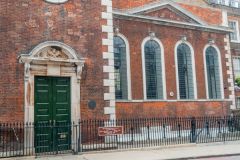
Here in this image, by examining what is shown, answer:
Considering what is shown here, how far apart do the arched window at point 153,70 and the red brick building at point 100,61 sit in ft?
0.21

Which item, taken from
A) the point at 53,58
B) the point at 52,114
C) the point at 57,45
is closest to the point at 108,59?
the point at 57,45

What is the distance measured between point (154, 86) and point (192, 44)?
4.50m

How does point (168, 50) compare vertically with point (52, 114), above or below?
above

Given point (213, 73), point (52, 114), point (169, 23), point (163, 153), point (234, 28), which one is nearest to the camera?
point (163, 153)

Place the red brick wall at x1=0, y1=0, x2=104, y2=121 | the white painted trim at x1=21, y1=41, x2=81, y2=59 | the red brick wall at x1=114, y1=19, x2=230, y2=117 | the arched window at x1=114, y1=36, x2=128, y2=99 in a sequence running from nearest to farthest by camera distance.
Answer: the red brick wall at x1=0, y1=0, x2=104, y2=121 < the white painted trim at x1=21, y1=41, x2=81, y2=59 < the arched window at x1=114, y1=36, x2=128, y2=99 < the red brick wall at x1=114, y1=19, x2=230, y2=117

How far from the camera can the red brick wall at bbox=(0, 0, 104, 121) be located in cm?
1199

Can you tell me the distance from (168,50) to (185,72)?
2.03m

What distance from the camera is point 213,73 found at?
2247 cm

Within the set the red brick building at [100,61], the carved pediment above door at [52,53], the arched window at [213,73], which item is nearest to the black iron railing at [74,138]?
the red brick building at [100,61]

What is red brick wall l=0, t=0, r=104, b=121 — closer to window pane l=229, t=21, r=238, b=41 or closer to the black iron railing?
the black iron railing

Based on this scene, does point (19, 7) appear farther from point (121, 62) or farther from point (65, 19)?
point (121, 62)

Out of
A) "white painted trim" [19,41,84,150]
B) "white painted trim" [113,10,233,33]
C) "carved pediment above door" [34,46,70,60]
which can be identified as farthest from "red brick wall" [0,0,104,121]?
"white painted trim" [113,10,233,33]

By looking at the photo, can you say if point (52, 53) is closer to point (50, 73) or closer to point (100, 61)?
point (50, 73)

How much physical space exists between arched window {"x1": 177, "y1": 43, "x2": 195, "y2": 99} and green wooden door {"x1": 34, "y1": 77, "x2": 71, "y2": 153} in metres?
9.77
